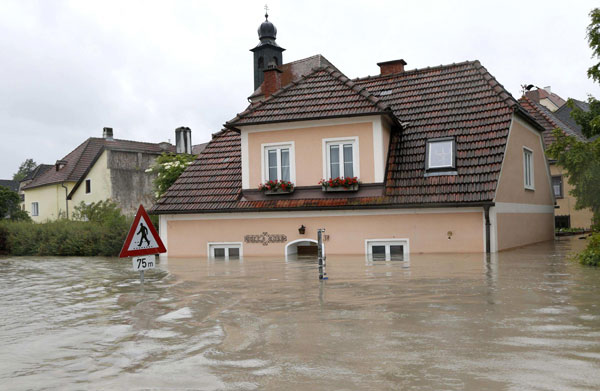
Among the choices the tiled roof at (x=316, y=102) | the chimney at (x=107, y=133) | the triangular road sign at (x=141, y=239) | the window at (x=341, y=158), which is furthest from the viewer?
the chimney at (x=107, y=133)

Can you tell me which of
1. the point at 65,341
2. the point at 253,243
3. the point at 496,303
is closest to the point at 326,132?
the point at 253,243

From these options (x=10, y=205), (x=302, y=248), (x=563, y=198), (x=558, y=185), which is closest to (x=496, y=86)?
(x=302, y=248)

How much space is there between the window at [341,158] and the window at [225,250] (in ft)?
13.2

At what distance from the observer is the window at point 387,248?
719 inches

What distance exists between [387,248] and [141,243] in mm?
9472

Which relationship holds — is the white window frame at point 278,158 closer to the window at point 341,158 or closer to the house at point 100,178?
the window at point 341,158

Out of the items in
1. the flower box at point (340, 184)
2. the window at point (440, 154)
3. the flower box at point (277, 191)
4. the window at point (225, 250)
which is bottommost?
the window at point (225, 250)

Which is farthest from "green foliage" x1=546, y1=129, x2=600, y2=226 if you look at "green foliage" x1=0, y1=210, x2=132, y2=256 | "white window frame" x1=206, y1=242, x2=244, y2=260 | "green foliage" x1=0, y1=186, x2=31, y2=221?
"green foliage" x1=0, y1=186, x2=31, y2=221

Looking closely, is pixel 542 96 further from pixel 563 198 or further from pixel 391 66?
pixel 391 66

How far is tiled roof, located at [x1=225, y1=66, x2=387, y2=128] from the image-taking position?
1898 centimetres

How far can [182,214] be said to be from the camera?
21.1 meters

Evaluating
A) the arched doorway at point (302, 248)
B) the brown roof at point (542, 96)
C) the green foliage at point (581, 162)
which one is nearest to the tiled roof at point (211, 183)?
the arched doorway at point (302, 248)

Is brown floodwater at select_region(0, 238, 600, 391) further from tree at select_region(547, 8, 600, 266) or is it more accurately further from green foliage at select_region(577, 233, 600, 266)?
tree at select_region(547, 8, 600, 266)

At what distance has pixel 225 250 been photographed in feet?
68.0
